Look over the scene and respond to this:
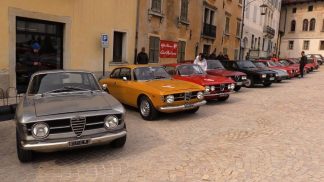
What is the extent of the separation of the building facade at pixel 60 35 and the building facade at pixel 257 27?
2060 cm

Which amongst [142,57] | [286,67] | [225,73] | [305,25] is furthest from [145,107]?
[305,25]

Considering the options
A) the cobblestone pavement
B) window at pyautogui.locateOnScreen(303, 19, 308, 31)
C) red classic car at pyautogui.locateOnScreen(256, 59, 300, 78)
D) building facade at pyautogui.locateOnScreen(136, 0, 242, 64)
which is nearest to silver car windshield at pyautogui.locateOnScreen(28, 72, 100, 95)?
the cobblestone pavement

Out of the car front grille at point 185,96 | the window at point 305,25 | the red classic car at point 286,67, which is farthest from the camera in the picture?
the window at point 305,25

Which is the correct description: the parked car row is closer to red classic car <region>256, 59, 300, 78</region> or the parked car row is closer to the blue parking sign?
the blue parking sign

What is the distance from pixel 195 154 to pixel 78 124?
7.09ft

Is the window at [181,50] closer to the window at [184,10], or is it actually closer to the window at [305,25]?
the window at [184,10]

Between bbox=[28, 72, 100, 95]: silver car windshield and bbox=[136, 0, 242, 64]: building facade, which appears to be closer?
bbox=[28, 72, 100, 95]: silver car windshield

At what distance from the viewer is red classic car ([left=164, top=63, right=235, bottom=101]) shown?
1064cm

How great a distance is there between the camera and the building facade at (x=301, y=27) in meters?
56.4

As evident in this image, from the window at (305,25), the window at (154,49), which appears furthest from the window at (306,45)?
the window at (154,49)

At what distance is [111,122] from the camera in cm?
547

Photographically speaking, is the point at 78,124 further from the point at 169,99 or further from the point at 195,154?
the point at 169,99

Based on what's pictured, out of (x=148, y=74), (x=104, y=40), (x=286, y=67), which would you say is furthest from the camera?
(x=286, y=67)

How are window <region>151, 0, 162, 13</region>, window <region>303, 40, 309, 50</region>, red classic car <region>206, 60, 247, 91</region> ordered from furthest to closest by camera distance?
window <region>303, 40, 309, 50</region>, window <region>151, 0, 162, 13</region>, red classic car <region>206, 60, 247, 91</region>
